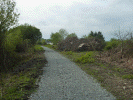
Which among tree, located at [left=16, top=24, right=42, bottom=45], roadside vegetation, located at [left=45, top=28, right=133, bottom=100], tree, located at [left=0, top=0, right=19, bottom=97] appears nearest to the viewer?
roadside vegetation, located at [left=45, top=28, right=133, bottom=100]

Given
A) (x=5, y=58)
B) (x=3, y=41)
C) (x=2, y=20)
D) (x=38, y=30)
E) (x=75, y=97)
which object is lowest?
(x=75, y=97)

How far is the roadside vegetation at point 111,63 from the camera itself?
16.4ft

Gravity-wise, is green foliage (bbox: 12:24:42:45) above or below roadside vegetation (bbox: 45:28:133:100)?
above

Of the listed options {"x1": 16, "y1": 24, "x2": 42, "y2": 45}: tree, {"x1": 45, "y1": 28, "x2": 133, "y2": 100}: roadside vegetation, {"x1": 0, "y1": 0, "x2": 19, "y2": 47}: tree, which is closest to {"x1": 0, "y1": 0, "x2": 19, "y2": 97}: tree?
{"x1": 0, "y1": 0, "x2": 19, "y2": 47}: tree

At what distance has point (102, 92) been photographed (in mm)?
4488

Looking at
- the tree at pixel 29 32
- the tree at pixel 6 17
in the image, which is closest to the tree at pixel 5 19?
the tree at pixel 6 17

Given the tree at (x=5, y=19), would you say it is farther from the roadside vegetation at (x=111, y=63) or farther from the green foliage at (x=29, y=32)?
the green foliage at (x=29, y=32)

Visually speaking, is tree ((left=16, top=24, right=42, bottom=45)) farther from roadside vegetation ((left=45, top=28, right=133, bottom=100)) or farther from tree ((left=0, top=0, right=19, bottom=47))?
tree ((left=0, top=0, right=19, bottom=47))

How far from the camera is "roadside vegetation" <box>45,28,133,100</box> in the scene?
16.4 ft

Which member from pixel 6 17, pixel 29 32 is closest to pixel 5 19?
pixel 6 17

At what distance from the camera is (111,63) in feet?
32.7

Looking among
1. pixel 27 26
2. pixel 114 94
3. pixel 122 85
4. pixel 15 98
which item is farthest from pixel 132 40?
pixel 27 26

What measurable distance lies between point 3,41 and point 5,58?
1.08 metres

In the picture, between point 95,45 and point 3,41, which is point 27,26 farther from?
point 3,41
